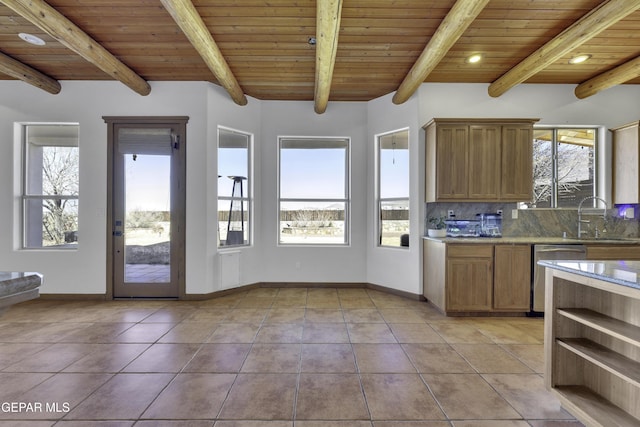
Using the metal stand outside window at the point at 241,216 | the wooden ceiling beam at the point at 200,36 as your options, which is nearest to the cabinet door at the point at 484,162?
the wooden ceiling beam at the point at 200,36

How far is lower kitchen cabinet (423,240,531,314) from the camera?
3.42m

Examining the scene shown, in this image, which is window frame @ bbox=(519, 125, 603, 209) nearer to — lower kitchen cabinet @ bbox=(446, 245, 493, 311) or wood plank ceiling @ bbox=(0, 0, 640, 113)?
wood plank ceiling @ bbox=(0, 0, 640, 113)

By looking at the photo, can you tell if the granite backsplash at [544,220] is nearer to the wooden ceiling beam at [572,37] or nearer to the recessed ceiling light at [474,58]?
the wooden ceiling beam at [572,37]

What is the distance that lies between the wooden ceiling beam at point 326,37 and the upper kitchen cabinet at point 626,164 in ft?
13.2

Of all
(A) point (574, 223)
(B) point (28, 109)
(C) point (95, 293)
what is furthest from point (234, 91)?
(A) point (574, 223)

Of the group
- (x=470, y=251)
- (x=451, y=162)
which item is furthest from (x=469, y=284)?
(x=451, y=162)

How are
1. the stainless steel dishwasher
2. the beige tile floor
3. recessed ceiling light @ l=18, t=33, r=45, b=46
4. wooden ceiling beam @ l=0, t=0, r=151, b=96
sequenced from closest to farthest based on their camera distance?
the beige tile floor
wooden ceiling beam @ l=0, t=0, r=151, b=96
recessed ceiling light @ l=18, t=33, r=45, b=46
the stainless steel dishwasher

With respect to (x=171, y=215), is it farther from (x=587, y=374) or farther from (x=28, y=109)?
(x=587, y=374)

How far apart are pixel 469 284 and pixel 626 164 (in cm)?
277

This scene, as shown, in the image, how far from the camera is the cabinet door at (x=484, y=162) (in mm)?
3674

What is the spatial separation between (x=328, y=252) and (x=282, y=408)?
2.91 meters

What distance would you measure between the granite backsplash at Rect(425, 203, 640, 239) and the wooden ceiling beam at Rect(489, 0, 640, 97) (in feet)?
5.38

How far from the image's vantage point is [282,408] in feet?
6.06

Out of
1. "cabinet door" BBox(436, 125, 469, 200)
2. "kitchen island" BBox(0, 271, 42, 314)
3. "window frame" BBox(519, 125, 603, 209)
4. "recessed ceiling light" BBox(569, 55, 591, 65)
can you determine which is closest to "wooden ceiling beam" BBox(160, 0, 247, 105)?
"kitchen island" BBox(0, 271, 42, 314)
